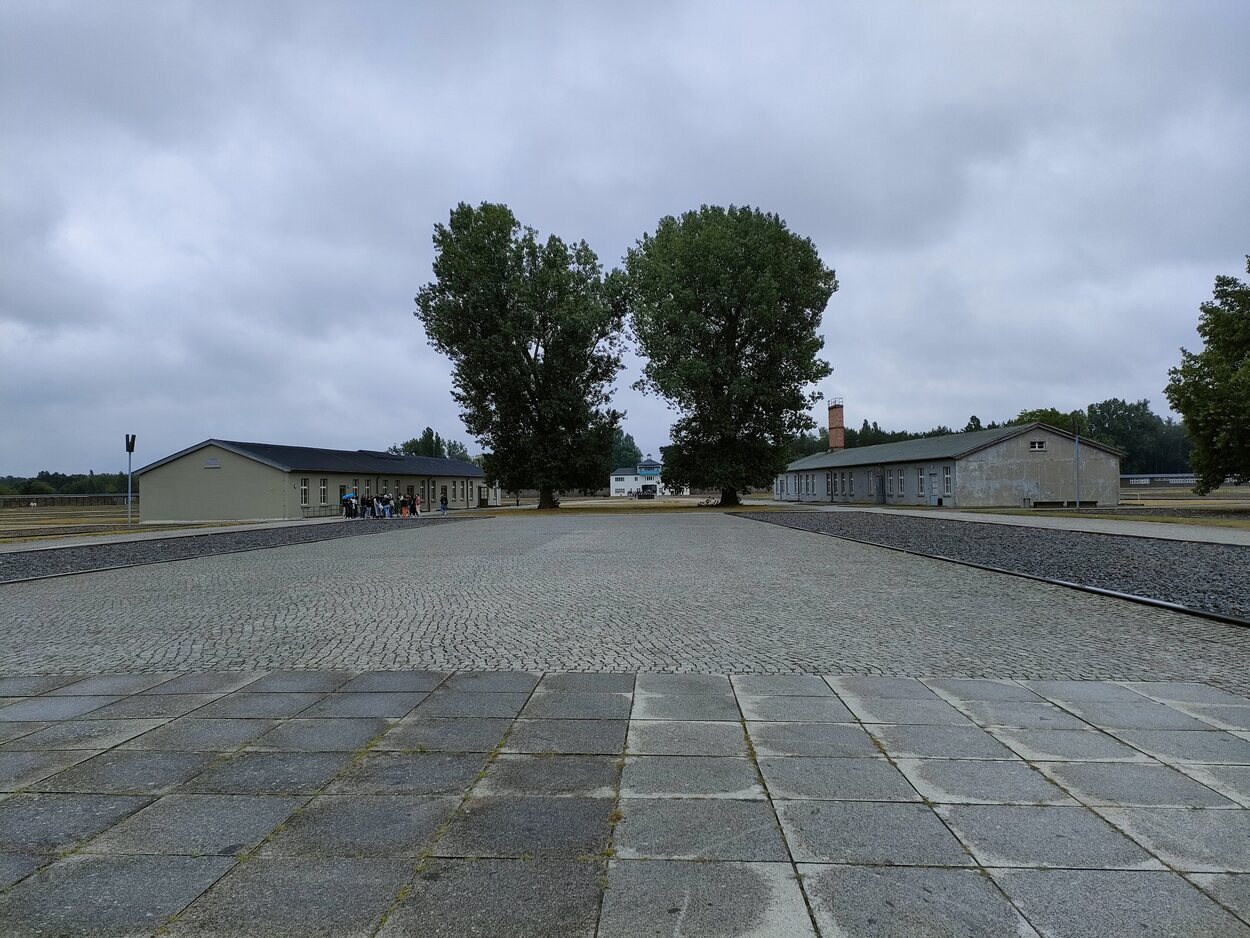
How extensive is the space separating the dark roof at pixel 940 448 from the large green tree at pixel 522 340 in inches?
569

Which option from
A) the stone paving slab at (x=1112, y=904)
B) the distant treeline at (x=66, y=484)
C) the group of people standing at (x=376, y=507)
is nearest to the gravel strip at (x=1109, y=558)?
the stone paving slab at (x=1112, y=904)

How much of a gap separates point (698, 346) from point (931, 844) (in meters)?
41.3

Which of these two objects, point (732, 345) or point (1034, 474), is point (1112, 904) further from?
point (1034, 474)

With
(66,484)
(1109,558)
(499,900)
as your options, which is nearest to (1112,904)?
(499,900)

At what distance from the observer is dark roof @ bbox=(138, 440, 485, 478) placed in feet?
146

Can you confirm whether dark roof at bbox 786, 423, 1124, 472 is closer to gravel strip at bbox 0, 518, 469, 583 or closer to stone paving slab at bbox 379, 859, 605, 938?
gravel strip at bbox 0, 518, 469, 583

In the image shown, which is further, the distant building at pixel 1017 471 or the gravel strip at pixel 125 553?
the distant building at pixel 1017 471

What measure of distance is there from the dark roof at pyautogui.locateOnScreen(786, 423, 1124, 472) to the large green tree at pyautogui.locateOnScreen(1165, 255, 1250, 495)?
5.85m

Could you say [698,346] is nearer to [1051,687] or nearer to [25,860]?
[1051,687]

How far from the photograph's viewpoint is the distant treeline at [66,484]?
303 feet

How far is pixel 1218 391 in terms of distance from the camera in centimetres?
3606

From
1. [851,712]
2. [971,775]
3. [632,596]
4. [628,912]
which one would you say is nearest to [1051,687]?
[851,712]

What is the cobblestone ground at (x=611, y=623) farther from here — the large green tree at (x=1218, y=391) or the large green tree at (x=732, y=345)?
the large green tree at (x=1218, y=391)

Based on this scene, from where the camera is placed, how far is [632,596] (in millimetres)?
9781
